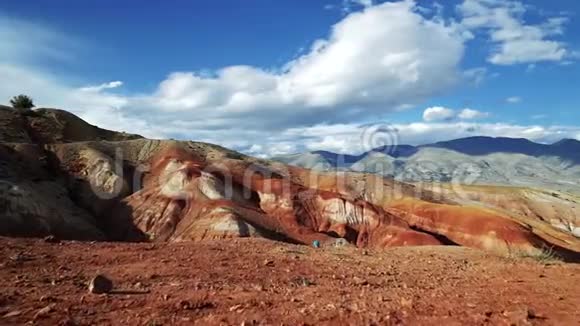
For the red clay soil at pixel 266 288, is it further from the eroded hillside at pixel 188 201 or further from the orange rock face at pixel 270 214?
the orange rock face at pixel 270 214

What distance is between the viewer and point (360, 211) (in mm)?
52875

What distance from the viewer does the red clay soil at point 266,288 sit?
27.0ft

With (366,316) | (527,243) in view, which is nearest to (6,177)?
(366,316)

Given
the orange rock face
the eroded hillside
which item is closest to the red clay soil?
the eroded hillside

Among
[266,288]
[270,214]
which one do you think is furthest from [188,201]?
[266,288]

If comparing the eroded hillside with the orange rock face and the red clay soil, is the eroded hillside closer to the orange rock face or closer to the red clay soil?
the orange rock face

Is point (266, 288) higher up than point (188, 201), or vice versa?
point (266, 288)

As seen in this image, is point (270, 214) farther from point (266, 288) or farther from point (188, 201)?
point (266, 288)

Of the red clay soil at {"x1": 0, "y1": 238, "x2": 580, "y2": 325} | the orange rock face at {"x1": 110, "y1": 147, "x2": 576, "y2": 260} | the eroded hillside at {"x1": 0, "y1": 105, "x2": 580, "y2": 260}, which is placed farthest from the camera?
the orange rock face at {"x1": 110, "y1": 147, "x2": 576, "y2": 260}

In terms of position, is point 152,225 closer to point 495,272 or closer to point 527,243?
point 495,272

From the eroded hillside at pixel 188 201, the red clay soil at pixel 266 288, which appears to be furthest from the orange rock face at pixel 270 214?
the red clay soil at pixel 266 288

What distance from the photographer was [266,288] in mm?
10836

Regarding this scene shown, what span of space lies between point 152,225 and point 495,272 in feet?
109

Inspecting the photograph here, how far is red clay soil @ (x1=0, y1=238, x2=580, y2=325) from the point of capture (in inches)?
324
